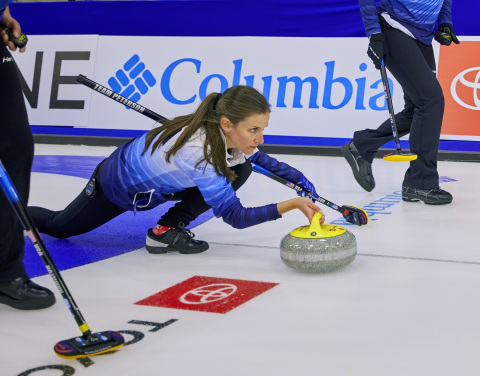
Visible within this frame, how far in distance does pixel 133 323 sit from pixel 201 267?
2.37 ft

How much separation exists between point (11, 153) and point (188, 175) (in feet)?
2.52

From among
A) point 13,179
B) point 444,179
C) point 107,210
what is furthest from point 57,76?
point 13,179

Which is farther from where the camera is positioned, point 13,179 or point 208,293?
point 208,293

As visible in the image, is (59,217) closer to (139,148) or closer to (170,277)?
(139,148)

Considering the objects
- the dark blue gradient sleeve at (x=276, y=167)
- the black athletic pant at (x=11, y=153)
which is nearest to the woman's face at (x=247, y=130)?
the dark blue gradient sleeve at (x=276, y=167)

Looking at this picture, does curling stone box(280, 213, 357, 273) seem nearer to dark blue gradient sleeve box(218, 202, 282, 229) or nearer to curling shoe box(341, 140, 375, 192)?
dark blue gradient sleeve box(218, 202, 282, 229)

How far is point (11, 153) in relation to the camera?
92.6 inches

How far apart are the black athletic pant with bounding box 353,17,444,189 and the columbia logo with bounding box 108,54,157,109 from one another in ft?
11.4

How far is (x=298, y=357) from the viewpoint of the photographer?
192 centimetres

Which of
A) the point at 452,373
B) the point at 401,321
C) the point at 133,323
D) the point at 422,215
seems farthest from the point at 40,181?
the point at 452,373

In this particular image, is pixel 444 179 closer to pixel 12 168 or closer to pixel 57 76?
pixel 12 168

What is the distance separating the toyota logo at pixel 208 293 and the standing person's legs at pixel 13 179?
0.43 m

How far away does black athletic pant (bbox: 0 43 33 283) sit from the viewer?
7.65 feet

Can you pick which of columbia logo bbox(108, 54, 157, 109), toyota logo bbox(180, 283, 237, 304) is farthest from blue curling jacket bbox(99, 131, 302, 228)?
columbia logo bbox(108, 54, 157, 109)
